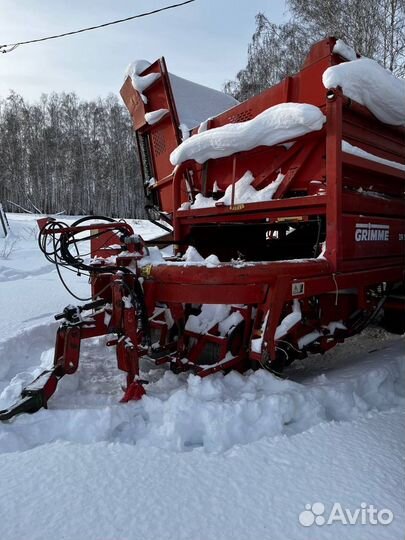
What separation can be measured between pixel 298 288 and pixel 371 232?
3.66ft

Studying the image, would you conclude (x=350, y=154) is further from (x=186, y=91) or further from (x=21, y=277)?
(x=21, y=277)

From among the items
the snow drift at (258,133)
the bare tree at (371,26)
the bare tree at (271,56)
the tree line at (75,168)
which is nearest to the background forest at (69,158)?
the tree line at (75,168)

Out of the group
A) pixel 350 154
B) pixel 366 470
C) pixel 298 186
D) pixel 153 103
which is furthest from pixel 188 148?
pixel 366 470

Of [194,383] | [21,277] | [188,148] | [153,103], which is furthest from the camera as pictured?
[21,277]

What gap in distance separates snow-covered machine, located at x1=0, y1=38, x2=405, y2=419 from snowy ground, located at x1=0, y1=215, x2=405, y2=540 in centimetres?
23

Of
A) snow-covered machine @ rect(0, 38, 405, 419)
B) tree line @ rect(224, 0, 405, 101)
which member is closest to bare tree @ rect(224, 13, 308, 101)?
tree line @ rect(224, 0, 405, 101)

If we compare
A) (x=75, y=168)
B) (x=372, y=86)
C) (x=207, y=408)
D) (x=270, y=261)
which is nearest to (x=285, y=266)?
(x=270, y=261)

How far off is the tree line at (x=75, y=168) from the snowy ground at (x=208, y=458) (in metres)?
35.3

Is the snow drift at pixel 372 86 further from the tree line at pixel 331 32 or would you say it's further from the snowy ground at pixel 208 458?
the tree line at pixel 331 32

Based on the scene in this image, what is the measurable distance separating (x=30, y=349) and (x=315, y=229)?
3189 mm

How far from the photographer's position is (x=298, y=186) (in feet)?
10.8

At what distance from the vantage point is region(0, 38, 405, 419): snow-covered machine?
2.61m

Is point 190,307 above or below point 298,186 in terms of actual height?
below

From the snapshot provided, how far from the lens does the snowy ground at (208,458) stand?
4.90 ft
